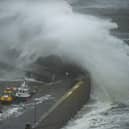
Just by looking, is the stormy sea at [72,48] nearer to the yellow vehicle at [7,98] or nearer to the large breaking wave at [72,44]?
the large breaking wave at [72,44]

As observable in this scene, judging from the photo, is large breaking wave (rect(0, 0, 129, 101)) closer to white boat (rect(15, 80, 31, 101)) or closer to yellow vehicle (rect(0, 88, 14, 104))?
white boat (rect(15, 80, 31, 101))

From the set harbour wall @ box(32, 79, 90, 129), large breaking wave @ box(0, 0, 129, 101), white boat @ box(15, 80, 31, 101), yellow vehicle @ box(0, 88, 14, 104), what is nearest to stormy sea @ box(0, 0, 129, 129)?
large breaking wave @ box(0, 0, 129, 101)

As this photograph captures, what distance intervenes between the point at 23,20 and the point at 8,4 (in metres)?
3.36

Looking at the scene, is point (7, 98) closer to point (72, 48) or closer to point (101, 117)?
point (101, 117)

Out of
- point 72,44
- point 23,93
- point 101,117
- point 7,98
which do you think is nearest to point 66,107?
point 101,117

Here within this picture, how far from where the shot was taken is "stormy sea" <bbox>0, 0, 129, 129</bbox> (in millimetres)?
28734

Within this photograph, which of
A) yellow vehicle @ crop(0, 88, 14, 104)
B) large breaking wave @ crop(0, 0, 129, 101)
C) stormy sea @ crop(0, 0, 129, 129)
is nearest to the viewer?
yellow vehicle @ crop(0, 88, 14, 104)

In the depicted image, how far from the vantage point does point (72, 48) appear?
31031 mm

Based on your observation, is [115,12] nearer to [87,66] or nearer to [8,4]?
[8,4]

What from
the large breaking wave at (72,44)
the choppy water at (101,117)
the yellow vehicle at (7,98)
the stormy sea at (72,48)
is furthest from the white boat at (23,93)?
the large breaking wave at (72,44)

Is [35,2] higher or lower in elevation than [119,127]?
higher

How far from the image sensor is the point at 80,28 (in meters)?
31.9

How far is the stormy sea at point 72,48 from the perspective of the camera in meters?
28.7

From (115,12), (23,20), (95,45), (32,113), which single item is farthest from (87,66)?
(115,12)
